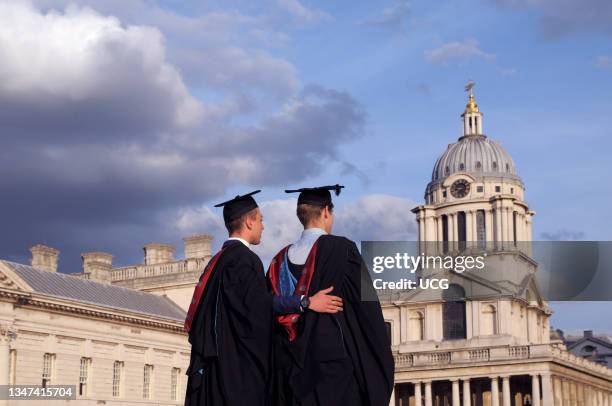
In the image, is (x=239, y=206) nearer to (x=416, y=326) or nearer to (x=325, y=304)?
(x=325, y=304)

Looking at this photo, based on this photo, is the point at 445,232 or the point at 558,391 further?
the point at 445,232

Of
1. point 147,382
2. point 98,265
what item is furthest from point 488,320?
point 147,382

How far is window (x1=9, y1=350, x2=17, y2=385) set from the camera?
4778 centimetres

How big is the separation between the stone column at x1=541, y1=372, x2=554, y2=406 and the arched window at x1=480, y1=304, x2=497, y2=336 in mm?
8063

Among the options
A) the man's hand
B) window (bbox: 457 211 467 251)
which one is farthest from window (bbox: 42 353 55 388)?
window (bbox: 457 211 467 251)

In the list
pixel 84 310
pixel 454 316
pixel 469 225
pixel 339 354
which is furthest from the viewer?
pixel 469 225

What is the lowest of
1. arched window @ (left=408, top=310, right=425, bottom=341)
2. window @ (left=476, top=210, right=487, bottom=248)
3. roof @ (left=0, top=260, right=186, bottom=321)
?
roof @ (left=0, top=260, right=186, bottom=321)

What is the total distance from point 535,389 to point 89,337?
3450cm

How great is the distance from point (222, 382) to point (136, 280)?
62.9 meters

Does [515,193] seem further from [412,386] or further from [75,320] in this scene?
[75,320]

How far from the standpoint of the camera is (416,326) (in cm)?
8775

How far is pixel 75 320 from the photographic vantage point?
52.2 meters

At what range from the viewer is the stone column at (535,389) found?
75.2 m

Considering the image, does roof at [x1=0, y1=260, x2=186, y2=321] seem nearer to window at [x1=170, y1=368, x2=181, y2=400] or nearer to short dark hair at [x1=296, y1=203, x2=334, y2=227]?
window at [x1=170, y1=368, x2=181, y2=400]
